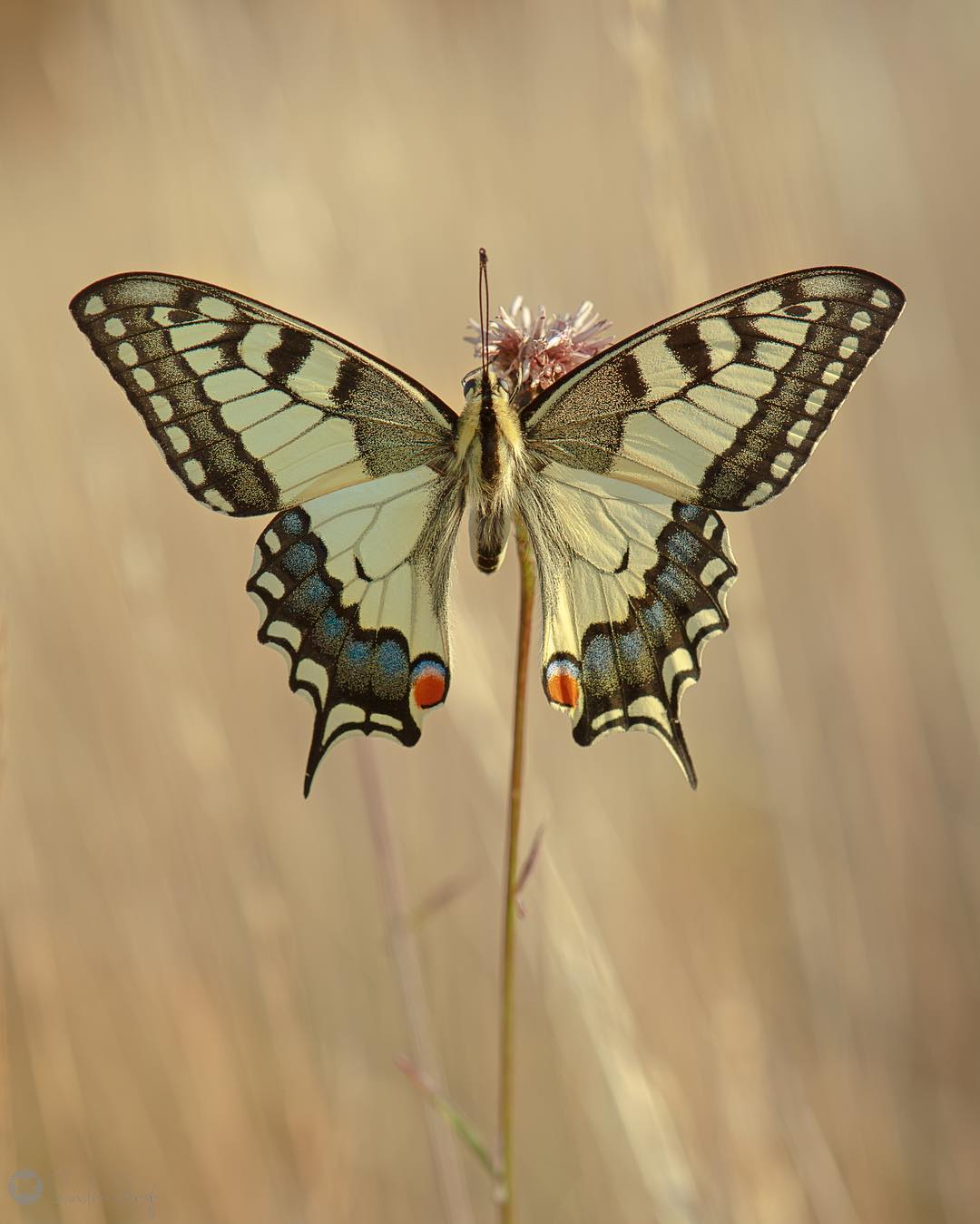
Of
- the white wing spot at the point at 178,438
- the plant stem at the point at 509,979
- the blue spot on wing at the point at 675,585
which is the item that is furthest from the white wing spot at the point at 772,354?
the white wing spot at the point at 178,438

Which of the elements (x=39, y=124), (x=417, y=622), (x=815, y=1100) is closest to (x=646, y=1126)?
(x=417, y=622)

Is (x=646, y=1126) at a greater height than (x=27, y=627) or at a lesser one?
lesser

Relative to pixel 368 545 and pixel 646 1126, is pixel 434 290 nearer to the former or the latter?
pixel 368 545

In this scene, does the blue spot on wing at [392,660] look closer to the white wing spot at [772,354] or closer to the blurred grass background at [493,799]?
the blurred grass background at [493,799]

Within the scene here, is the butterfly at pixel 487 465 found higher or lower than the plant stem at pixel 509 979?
higher

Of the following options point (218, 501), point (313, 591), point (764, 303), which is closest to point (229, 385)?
point (218, 501)

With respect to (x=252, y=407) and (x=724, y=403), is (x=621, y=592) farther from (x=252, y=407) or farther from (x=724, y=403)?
(x=252, y=407)
